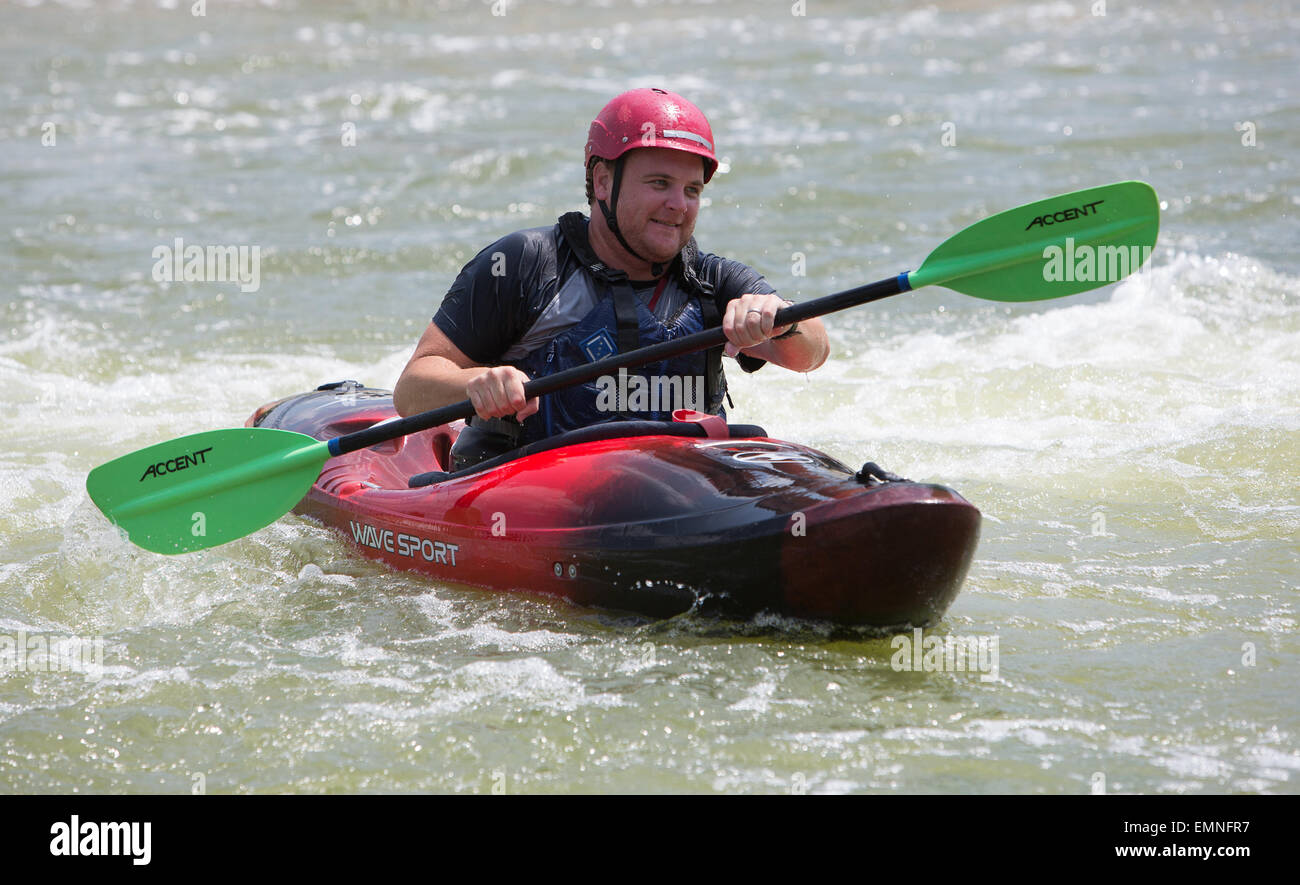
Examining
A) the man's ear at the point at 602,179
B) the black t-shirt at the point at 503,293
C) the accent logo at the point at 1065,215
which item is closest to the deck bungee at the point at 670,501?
the accent logo at the point at 1065,215

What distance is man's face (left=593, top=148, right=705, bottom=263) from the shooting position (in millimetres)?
3867

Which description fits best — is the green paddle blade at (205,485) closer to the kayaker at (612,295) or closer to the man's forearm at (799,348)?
the kayaker at (612,295)

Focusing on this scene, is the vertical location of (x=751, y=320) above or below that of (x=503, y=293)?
below

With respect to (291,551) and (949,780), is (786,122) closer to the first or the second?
(291,551)

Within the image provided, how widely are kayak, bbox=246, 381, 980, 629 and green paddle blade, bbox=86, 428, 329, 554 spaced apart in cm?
28

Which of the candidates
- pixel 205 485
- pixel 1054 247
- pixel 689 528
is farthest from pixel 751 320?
pixel 205 485

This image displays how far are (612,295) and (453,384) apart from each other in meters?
0.51

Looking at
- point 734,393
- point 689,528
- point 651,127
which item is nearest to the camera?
point 689,528

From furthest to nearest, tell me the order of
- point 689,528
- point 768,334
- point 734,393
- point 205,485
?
point 734,393 < point 205,485 < point 768,334 < point 689,528

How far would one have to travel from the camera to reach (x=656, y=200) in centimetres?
387

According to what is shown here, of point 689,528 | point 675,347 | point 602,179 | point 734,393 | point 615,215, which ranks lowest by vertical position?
Result: point 689,528

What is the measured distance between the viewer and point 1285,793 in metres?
2.75

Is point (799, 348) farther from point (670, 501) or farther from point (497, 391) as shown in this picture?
point (497, 391)
